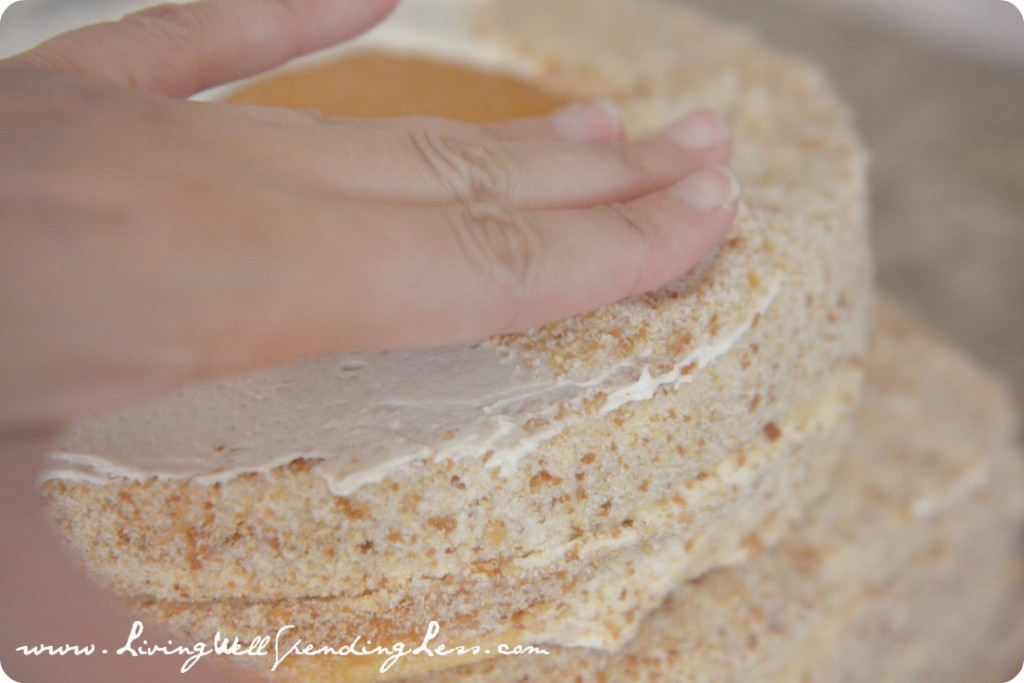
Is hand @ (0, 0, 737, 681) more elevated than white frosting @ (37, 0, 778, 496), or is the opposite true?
hand @ (0, 0, 737, 681)

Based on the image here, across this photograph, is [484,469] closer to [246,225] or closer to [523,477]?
[523,477]

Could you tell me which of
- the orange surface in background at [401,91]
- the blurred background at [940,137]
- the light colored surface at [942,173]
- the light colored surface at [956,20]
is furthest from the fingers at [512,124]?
the light colored surface at [956,20]

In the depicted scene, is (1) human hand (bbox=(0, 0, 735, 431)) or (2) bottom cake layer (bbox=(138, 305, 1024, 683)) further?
(2) bottom cake layer (bbox=(138, 305, 1024, 683))

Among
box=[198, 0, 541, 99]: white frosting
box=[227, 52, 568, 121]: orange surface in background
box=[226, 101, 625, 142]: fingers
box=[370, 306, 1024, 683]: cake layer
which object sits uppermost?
box=[226, 101, 625, 142]: fingers

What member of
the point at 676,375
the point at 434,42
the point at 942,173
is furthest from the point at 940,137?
the point at 676,375

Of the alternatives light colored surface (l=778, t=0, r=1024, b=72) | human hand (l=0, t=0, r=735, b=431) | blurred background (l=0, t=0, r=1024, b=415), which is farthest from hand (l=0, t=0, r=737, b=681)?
light colored surface (l=778, t=0, r=1024, b=72)

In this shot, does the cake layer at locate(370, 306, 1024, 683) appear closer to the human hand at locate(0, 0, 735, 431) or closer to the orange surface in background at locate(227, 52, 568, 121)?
the human hand at locate(0, 0, 735, 431)
